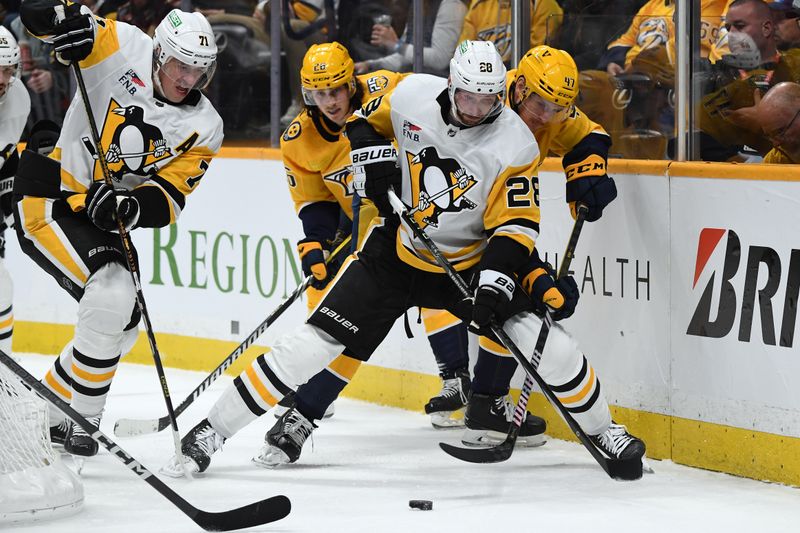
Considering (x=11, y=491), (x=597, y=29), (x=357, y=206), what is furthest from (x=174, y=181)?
(x=597, y=29)

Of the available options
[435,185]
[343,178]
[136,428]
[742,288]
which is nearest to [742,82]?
[742,288]

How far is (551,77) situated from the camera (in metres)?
3.69

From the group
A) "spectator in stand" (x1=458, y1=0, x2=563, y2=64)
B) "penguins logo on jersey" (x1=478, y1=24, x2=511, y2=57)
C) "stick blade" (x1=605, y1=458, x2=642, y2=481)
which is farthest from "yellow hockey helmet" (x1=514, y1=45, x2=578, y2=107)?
"stick blade" (x1=605, y1=458, x2=642, y2=481)

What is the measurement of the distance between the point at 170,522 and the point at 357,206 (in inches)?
54.0

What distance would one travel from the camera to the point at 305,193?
4422 millimetres

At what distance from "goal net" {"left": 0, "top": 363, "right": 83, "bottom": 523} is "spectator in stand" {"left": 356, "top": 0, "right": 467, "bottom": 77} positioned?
2082mm

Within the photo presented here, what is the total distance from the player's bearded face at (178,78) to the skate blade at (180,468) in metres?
1.02

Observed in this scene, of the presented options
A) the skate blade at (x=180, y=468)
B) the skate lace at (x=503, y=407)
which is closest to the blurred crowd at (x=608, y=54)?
the skate lace at (x=503, y=407)

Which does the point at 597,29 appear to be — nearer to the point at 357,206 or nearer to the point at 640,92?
the point at 640,92

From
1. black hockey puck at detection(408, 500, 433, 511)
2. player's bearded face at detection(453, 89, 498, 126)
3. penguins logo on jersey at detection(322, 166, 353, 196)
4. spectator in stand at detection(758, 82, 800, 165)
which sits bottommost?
black hockey puck at detection(408, 500, 433, 511)

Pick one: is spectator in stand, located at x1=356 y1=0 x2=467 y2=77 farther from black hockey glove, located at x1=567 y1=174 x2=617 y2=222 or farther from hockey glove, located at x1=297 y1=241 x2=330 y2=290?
black hockey glove, located at x1=567 y1=174 x2=617 y2=222

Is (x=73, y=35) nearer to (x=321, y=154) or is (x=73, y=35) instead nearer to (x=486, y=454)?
(x=321, y=154)

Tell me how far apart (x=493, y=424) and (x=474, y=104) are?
105 cm

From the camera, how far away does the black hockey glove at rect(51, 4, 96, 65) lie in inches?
143
